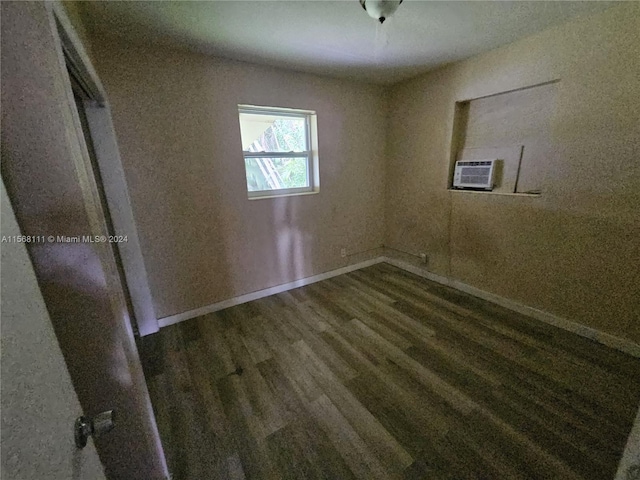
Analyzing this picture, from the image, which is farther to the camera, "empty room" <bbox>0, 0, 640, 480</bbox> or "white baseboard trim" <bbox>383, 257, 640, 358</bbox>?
"white baseboard trim" <bbox>383, 257, 640, 358</bbox>

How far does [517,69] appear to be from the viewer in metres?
2.08

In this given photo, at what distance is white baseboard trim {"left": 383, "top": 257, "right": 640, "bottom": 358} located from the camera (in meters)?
1.82

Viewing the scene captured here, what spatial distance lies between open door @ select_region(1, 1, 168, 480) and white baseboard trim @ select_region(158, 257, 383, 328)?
163 centimetres

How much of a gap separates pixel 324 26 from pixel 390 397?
8.19 ft

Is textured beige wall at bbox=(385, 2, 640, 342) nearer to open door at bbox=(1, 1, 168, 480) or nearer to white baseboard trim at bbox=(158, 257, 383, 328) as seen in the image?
white baseboard trim at bbox=(158, 257, 383, 328)

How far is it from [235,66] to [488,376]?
3.15 m

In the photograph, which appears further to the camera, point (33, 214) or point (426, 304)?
point (426, 304)

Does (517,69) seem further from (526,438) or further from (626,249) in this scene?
(526,438)

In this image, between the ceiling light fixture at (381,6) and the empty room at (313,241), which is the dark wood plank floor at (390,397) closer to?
the empty room at (313,241)

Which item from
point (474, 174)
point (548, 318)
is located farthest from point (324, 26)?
point (548, 318)

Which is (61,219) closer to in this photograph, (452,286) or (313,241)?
(313,241)

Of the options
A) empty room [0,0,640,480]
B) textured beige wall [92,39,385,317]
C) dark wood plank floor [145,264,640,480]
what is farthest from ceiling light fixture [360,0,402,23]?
dark wood plank floor [145,264,640,480]

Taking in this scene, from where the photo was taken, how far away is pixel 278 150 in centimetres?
272

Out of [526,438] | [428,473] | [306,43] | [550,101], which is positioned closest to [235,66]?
[306,43]
